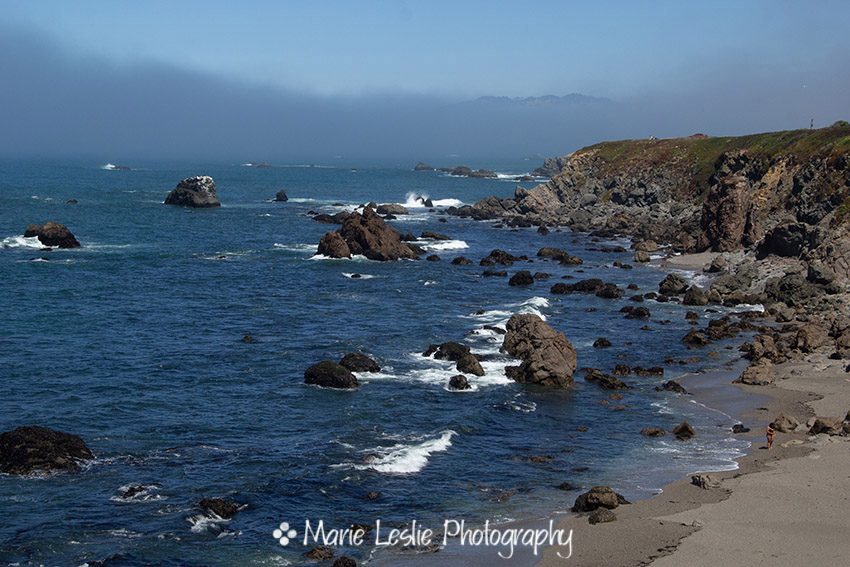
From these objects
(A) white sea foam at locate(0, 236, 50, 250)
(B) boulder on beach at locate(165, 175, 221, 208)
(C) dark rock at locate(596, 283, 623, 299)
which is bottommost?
(C) dark rock at locate(596, 283, 623, 299)

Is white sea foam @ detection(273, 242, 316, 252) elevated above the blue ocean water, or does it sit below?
above

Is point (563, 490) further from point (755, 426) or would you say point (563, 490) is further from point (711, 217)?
point (711, 217)

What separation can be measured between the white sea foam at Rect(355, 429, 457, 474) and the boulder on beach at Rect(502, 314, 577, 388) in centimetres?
1246

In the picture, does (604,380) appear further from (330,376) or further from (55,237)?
(55,237)

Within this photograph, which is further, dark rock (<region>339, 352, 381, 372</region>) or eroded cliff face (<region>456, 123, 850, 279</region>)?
eroded cliff face (<region>456, 123, 850, 279</region>)

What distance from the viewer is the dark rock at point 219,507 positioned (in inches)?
1528

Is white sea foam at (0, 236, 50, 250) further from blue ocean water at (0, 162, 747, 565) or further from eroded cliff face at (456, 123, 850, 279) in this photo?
eroded cliff face at (456, 123, 850, 279)

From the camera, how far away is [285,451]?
47094mm

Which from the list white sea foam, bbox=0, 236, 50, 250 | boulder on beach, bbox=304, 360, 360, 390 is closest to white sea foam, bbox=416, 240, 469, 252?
white sea foam, bbox=0, 236, 50, 250

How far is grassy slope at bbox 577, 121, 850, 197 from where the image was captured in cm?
Result: 12609

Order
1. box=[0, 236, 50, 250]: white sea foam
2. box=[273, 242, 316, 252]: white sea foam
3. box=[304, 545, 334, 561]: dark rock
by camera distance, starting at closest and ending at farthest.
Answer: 1. box=[304, 545, 334, 561]: dark rock
2. box=[0, 236, 50, 250]: white sea foam
3. box=[273, 242, 316, 252]: white sea foam

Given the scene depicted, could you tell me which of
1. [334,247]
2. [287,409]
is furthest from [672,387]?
[334,247]

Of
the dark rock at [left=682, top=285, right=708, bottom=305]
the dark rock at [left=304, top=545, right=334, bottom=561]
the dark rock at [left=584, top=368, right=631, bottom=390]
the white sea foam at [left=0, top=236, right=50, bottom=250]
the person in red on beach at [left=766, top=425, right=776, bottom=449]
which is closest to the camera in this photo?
the dark rock at [left=304, top=545, right=334, bottom=561]

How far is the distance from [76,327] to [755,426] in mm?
52103
